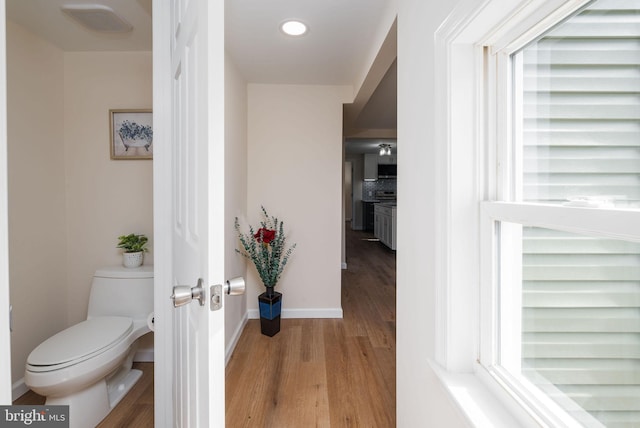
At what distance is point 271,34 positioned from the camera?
6.30 ft

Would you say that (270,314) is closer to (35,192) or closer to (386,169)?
(35,192)

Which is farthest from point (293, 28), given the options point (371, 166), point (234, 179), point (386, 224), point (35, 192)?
point (371, 166)

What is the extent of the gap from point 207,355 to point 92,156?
2095 millimetres

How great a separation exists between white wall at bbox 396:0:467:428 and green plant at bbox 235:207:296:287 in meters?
1.42

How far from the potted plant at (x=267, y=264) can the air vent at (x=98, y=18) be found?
4.80 feet

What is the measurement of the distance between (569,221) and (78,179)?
8.75 ft

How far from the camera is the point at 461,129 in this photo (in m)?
0.89

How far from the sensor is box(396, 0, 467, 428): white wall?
99cm

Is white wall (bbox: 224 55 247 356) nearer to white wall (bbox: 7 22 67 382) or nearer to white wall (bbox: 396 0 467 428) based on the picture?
white wall (bbox: 7 22 67 382)

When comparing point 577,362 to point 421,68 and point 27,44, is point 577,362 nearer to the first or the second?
point 421,68

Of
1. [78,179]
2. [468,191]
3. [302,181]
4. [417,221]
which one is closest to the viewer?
[468,191]

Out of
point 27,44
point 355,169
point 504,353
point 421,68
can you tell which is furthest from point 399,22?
point 355,169

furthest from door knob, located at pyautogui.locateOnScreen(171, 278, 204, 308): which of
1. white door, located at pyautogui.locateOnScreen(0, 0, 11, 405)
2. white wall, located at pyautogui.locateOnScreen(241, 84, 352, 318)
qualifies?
white wall, located at pyautogui.locateOnScreen(241, 84, 352, 318)

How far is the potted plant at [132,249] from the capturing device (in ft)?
6.55
